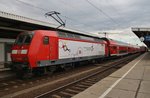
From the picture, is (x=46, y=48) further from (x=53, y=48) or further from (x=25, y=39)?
(x=25, y=39)

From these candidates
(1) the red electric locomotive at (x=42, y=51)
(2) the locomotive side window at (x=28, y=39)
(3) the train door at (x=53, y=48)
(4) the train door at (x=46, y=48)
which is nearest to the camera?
(1) the red electric locomotive at (x=42, y=51)

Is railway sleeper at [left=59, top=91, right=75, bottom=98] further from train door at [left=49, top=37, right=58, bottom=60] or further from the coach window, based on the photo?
train door at [left=49, top=37, right=58, bottom=60]

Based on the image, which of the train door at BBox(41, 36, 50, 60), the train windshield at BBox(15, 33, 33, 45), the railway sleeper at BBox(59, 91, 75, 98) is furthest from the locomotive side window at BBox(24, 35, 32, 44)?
the railway sleeper at BBox(59, 91, 75, 98)

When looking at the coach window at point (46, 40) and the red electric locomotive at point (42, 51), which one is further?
the coach window at point (46, 40)

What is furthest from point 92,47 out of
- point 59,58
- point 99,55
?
point 59,58

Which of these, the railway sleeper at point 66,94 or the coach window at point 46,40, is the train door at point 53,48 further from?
the railway sleeper at point 66,94

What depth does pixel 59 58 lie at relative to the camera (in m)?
14.7

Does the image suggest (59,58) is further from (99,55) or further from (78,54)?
(99,55)

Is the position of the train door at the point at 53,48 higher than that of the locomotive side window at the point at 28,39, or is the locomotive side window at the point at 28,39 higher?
the locomotive side window at the point at 28,39

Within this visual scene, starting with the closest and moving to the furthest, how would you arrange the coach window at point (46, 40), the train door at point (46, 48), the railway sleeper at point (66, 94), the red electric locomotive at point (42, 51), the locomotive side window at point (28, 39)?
the railway sleeper at point (66, 94), the red electric locomotive at point (42, 51), the locomotive side window at point (28, 39), the train door at point (46, 48), the coach window at point (46, 40)

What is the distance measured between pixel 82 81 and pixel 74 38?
19.4 ft

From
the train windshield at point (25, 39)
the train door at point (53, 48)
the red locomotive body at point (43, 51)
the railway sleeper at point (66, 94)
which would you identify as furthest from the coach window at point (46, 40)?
the railway sleeper at point (66, 94)

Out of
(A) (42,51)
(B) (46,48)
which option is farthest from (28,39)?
(B) (46,48)

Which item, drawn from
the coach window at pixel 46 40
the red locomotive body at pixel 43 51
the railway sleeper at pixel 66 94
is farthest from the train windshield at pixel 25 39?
the railway sleeper at pixel 66 94
